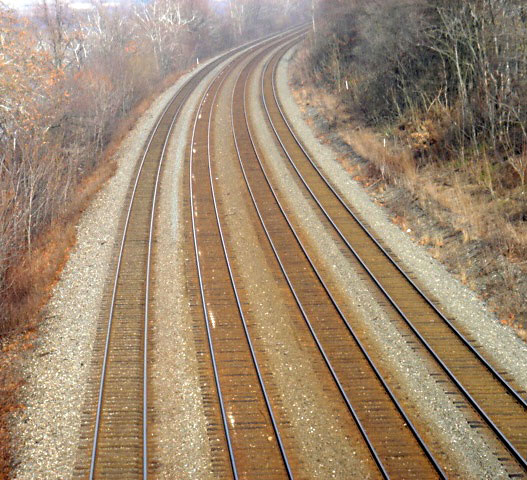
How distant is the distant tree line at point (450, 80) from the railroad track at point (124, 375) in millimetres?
11013

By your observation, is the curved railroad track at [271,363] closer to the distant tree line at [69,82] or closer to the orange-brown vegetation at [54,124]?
the orange-brown vegetation at [54,124]

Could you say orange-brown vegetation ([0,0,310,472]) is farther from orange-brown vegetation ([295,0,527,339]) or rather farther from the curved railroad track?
orange-brown vegetation ([295,0,527,339])

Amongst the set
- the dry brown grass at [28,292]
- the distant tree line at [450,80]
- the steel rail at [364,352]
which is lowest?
the steel rail at [364,352]

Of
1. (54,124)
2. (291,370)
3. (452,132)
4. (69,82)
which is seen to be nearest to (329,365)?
(291,370)

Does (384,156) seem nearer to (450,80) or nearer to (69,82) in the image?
(450,80)

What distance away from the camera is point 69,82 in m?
30.3

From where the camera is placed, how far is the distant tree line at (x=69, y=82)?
17297 millimetres

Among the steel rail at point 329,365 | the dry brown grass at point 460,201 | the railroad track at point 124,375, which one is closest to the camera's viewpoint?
the steel rail at point 329,365

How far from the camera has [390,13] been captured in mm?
26000

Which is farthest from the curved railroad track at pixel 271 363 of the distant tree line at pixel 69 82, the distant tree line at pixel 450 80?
the distant tree line at pixel 450 80

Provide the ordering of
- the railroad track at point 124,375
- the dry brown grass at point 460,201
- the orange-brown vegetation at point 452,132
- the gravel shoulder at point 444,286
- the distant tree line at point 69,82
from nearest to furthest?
the railroad track at point 124,375, the gravel shoulder at point 444,286, the dry brown grass at point 460,201, the orange-brown vegetation at point 452,132, the distant tree line at point 69,82

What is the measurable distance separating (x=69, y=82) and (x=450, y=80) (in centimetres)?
2080

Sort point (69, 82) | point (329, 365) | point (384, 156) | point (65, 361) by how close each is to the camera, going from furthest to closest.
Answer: point (69, 82) → point (384, 156) → point (65, 361) → point (329, 365)

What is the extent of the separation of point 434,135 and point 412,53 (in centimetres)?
497
